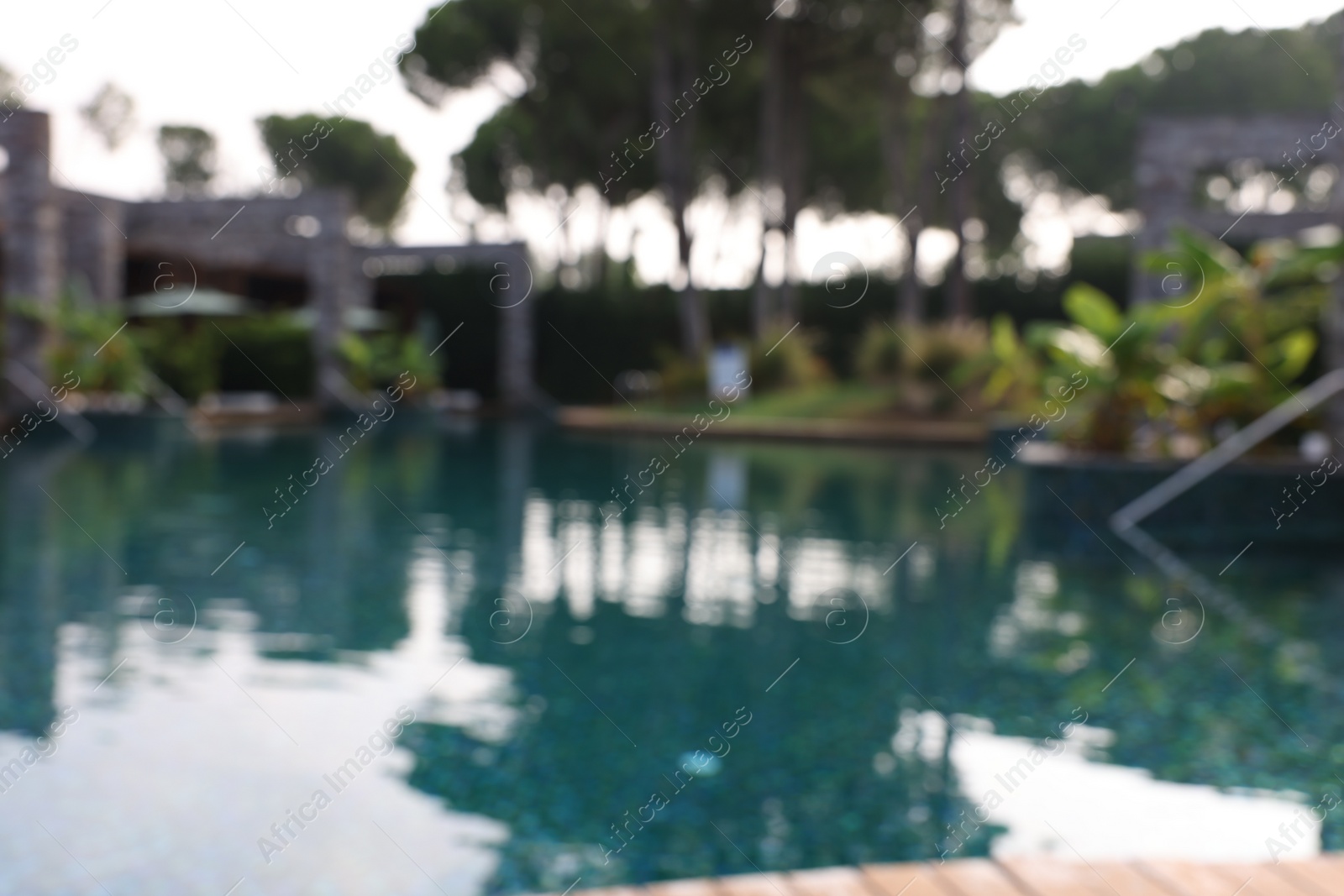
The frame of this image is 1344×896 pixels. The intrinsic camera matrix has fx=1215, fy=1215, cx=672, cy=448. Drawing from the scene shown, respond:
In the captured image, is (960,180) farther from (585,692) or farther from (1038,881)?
(1038,881)

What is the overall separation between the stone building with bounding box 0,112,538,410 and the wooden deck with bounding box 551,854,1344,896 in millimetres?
16390

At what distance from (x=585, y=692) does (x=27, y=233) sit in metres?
15.4

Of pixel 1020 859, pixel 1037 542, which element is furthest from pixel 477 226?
pixel 1020 859

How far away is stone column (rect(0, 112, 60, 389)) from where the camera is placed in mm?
16109

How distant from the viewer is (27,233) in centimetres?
1636

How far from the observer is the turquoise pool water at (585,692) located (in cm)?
280

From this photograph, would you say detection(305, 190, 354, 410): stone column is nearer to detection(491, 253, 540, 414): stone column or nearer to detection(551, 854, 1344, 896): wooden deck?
detection(491, 253, 540, 414): stone column

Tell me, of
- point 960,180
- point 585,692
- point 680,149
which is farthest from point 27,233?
point 585,692

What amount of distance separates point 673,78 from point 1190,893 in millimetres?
20836

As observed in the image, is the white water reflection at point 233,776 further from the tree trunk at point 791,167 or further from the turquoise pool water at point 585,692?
the tree trunk at point 791,167

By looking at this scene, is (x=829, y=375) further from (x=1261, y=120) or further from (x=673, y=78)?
(x=1261, y=120)

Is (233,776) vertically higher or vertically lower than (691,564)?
lower

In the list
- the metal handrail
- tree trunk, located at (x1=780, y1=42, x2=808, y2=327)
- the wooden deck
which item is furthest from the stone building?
the wooden deck

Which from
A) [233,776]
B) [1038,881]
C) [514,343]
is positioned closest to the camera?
[1038,881]
